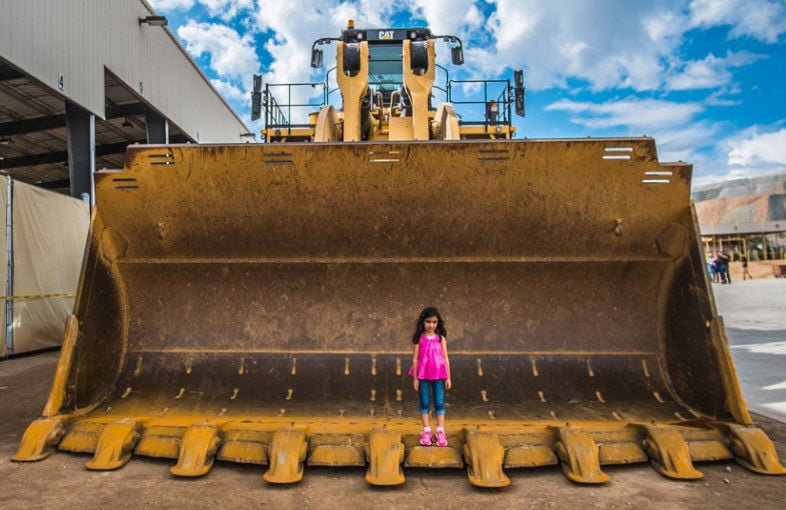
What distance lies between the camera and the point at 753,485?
248cm

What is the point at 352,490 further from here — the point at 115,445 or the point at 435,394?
the point at 115,445

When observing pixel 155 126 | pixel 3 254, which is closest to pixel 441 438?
pixel 3 254

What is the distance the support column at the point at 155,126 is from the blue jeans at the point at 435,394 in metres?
14.3

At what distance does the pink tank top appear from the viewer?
2.86 metres

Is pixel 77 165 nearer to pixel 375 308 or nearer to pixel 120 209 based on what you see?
pixel 120 209

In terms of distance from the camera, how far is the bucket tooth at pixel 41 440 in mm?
2795

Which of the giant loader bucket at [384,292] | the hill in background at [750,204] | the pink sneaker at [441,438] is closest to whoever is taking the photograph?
the pink sneaker at [441,438]

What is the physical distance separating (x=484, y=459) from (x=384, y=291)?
4.26 ft

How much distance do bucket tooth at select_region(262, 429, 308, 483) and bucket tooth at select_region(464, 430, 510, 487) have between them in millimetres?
788

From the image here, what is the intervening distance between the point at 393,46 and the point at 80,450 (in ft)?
21.1

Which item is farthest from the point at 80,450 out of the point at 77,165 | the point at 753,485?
the point at 77,165

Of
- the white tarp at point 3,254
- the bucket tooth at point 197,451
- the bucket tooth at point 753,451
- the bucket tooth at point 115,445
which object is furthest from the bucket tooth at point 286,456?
the white tarp at point 3,254

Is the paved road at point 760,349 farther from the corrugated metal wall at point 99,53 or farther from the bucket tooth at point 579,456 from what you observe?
the corrugated metal wall at point 99,53

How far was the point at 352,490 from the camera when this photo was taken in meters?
2.48
